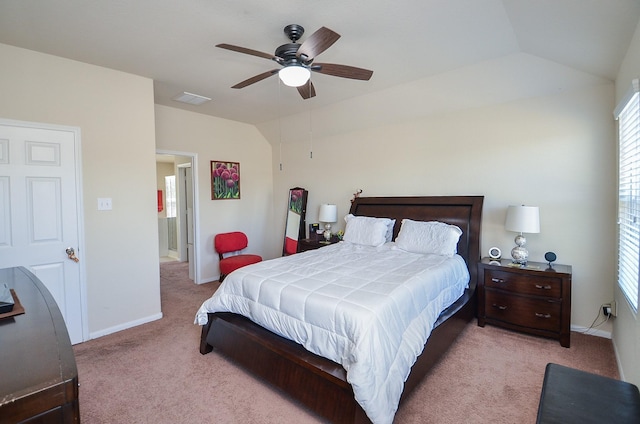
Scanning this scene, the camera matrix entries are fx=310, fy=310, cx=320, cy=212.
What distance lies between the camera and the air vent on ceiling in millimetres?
3913

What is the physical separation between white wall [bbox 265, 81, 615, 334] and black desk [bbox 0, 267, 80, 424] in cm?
378

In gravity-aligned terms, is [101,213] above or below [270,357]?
above

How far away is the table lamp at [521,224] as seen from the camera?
296cm

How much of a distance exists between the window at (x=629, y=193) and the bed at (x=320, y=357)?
1.16 meters

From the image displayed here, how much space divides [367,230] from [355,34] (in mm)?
2224

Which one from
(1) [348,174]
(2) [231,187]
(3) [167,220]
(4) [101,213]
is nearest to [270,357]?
(4) [101,213]

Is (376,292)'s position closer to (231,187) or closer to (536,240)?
(536,240)

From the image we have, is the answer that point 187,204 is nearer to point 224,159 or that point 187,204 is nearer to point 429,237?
point 224,159

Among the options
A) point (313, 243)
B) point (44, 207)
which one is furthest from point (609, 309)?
point (44, 207)

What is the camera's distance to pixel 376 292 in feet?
6.92

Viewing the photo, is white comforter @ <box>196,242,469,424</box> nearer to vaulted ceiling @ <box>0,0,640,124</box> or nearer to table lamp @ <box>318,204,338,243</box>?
table lamp @ <box>318,204,338,243</box>

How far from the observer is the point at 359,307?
6.16 feet

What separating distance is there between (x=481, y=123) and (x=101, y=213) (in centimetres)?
425

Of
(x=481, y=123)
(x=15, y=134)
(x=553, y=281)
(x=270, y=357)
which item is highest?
(x=481, y=123)
